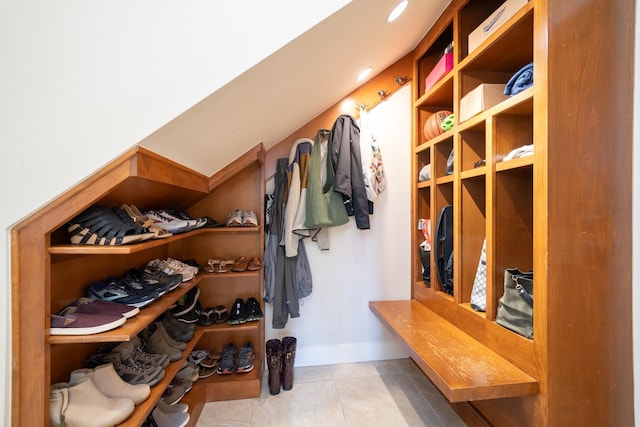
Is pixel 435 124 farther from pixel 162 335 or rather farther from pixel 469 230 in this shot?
A: pixel 162 335

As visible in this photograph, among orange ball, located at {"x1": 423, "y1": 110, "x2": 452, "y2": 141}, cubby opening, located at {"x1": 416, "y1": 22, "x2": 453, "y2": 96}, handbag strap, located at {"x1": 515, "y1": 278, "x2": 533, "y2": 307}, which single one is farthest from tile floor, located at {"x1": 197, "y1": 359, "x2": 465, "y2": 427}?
cubby opening, located at {"x1": 416, "y1": 22, "x2": 453, "y2": 96}

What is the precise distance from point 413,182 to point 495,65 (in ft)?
2.98

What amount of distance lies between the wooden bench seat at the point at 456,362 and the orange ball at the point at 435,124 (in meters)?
1.23

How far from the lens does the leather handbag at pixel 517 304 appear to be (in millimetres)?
1103

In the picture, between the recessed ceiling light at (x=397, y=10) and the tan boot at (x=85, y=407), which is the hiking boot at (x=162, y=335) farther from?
the recessed ceiling light at (x=397, y=10)

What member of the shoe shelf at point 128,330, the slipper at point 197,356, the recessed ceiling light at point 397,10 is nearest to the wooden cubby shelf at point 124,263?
the shoe shelf at point 128,330

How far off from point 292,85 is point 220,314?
1579mm

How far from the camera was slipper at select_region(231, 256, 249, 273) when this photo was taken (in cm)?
186

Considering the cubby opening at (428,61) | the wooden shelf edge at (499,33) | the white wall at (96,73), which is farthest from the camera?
the cubby opening at (428,61)

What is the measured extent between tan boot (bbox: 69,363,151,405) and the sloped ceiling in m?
0.91

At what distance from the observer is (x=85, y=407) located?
0.94 m

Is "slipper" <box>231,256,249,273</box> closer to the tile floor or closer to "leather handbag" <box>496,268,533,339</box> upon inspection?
the tile floor

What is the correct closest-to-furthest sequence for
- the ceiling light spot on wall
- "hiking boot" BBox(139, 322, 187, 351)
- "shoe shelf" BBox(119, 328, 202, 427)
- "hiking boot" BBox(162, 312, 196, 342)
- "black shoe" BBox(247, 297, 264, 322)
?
"shoe shelf" BBox(119, 328, 202, 427)
"hiking boot" BBox(139, 322, 187, 351)
"hiking boot" BBox(162, 312, 196, 342)
"black shoe" BBox(247, 297, 264, 322)
the ceiling light spot on wall

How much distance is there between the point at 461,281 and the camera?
1.51 metres
